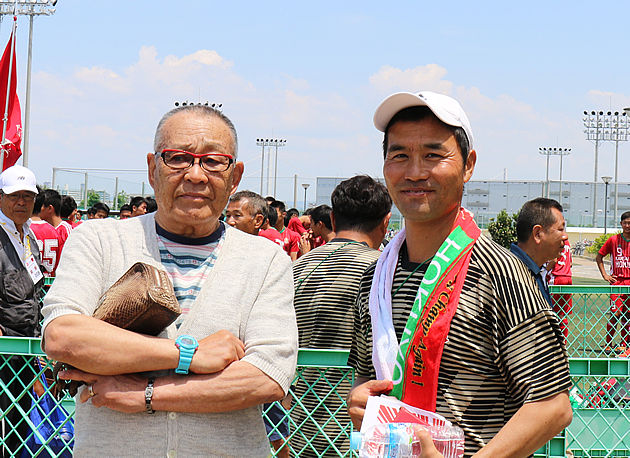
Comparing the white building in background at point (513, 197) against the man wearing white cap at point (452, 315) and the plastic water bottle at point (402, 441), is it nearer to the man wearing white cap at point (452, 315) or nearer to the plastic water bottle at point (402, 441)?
the man wearing white cap at point (452, 315)

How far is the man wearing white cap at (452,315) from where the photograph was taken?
1646mm

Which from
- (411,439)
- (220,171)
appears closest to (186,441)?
(411,439)

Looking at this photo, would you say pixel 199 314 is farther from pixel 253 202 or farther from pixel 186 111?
pixel 253 202

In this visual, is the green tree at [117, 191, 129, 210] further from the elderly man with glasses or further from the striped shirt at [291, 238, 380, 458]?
the elderly man with glasses

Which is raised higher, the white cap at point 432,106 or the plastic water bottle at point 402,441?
the white cap at point 432,106

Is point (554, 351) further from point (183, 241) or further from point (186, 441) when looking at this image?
point (183, 241)

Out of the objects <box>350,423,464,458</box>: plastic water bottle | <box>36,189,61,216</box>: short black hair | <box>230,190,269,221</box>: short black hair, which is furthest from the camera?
<box>36,189,61,216</box>: short black hair

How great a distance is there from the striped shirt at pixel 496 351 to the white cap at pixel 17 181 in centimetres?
461

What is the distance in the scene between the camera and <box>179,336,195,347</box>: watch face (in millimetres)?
1900

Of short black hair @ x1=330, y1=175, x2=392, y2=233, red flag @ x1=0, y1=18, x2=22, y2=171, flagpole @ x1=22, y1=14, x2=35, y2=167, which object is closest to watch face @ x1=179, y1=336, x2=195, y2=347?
short black hair @ x1=330, y1=175, x2=392, y2=233

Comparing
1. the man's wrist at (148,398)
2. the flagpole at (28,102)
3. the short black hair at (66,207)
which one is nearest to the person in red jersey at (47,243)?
the short black hair at (66,207)

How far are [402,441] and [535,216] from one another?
13.4 ft

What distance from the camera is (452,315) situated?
1.73 meters

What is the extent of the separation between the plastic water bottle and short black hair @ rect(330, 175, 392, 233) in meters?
2.03
